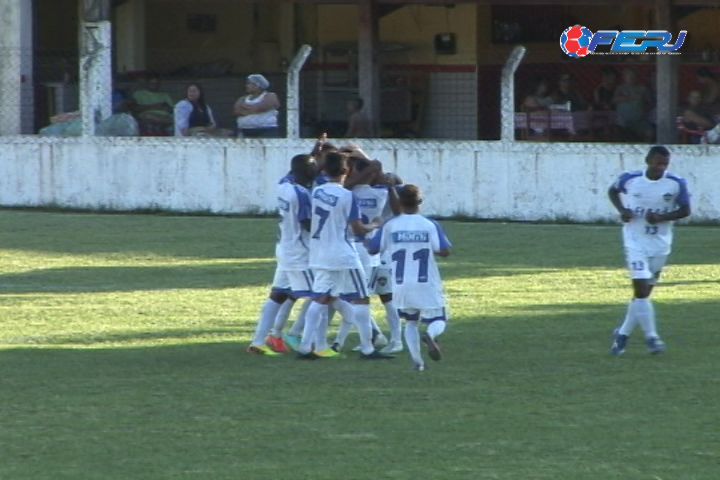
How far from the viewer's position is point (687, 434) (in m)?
9.37

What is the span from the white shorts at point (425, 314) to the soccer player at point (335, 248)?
64 cm

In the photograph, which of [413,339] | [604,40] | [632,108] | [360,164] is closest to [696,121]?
[632,108]

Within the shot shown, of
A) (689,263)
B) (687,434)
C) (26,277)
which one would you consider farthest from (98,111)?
(687,434)

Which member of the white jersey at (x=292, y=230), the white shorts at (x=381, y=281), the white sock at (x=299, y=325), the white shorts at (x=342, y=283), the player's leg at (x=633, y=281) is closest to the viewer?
the white shorts at (x=342, y=283)

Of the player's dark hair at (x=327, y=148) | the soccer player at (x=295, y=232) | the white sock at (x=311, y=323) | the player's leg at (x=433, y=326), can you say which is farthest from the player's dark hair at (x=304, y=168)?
the player's leg at (x=433, y=326)

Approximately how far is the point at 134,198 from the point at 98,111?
1.57 metres

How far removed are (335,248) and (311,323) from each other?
0.65 metres

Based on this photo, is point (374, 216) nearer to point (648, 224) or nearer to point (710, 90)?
point (648, 224)

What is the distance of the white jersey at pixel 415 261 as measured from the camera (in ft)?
37.2

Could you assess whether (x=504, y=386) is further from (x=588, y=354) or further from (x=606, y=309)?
(x=606, y=309)

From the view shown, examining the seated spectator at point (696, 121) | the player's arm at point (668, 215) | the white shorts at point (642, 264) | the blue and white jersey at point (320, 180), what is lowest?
the white shorts at point (642, 264)

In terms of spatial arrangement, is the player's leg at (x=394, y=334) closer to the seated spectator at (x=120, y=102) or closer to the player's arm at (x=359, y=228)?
the player's arm at (x=359, y=228)

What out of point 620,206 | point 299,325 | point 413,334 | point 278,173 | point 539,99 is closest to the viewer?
point 413,334

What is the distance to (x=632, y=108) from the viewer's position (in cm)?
2644
